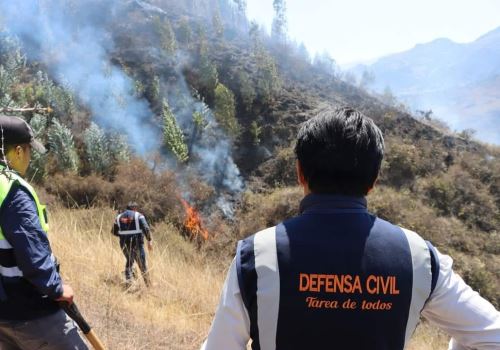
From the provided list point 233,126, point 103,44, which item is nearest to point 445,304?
point 233,126

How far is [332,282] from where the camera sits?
1.03 metres

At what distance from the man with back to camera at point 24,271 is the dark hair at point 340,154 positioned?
1.26 metres

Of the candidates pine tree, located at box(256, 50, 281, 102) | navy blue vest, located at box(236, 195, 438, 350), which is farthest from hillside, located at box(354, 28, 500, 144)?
navy blue vest, located at box(236, 195, 438, 350)

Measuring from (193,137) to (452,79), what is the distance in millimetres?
81387

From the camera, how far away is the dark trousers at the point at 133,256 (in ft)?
14.4

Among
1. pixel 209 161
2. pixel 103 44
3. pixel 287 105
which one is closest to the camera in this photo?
pixel 209 161

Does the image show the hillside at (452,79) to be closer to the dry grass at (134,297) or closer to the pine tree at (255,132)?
the pine tree at (255,132)

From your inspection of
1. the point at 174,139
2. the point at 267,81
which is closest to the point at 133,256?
the point at 174,139

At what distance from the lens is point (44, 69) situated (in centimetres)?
2059

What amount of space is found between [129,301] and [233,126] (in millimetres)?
16484

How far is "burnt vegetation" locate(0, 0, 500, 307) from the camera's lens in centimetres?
1438

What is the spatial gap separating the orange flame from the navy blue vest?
12.1 m

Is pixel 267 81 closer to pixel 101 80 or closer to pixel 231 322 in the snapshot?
pixel 101 80

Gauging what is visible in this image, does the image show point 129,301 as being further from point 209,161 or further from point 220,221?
point 209,161
